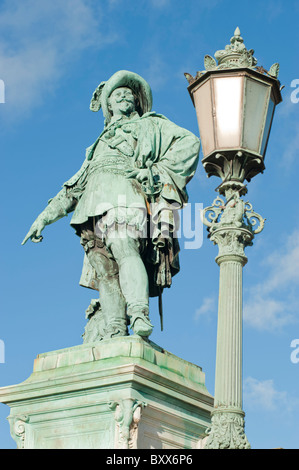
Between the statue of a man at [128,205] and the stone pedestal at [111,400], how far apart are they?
1.64ft

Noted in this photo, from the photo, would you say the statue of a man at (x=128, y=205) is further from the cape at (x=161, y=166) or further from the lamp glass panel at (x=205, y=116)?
the lamp glass panel at (x=205, y=116)

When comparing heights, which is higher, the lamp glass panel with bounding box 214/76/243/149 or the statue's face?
the statue's face

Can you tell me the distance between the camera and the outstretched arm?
1150 centimetres

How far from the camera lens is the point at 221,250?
8211mm

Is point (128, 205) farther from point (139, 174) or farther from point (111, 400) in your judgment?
point (111, 400)

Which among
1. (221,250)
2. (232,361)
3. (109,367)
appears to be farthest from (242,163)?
(109,367)

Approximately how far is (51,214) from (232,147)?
13.1 ft

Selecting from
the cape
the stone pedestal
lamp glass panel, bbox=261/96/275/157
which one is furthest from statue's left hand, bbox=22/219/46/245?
lamp glass panel, bbox=261/96/275/157

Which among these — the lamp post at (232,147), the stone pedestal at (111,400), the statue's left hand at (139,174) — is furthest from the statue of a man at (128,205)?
the lamp post at (232,147)

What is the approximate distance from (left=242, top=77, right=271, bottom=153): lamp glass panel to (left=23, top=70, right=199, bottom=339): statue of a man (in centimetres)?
244

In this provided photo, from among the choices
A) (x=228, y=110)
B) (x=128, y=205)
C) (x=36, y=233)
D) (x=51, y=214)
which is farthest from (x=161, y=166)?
(x=228, y=110)

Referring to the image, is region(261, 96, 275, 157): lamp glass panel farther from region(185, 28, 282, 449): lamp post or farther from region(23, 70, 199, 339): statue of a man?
region(23, 70, 199, 339): statue of a man

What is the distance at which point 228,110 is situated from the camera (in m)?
8.40
